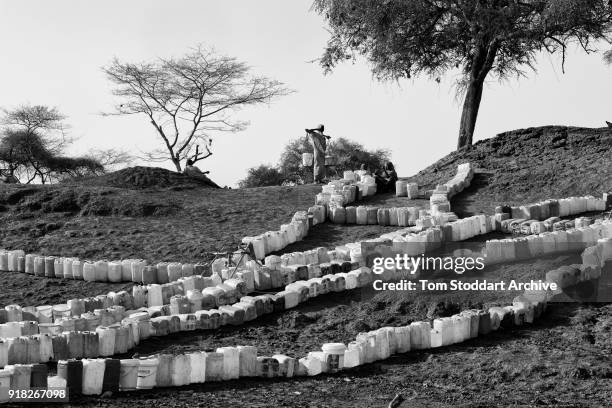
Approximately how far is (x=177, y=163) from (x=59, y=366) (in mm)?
27147

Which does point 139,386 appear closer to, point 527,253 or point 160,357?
point 160,357

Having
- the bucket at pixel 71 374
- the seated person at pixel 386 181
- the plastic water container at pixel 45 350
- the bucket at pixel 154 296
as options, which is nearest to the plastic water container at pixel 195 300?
the bucket at pixel 154 296

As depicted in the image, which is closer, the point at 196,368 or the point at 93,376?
the point at 93,376

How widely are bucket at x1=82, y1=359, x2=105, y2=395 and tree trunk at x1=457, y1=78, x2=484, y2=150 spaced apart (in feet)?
52.6

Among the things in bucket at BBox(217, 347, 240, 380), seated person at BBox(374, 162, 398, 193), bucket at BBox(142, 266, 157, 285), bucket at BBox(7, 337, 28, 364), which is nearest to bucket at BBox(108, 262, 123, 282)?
bucket at BBox(142, 266, 157, 285)

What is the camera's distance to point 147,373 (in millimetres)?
9898

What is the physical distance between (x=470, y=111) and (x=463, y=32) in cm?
169

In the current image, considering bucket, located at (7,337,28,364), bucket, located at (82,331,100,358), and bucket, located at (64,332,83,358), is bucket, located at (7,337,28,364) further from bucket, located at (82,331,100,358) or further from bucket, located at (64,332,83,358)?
bucket, located at (82,331,100,358)

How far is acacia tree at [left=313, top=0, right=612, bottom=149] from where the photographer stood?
76.4 feet

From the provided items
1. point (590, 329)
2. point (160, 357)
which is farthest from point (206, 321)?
point (590, 329)

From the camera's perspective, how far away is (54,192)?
20047mm

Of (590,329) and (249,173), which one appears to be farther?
(249,173)

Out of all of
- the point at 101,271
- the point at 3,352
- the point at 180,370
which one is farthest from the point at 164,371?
the point at 101,271

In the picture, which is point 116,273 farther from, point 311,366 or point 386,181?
point 386,181
